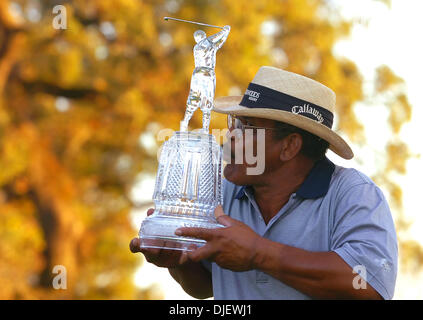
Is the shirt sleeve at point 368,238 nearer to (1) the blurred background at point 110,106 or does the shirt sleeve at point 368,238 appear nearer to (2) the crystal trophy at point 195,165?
(2) the crystal trophy at point 195,165

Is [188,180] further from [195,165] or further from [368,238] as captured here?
[368,238]

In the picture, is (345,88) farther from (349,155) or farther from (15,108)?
(349,155)

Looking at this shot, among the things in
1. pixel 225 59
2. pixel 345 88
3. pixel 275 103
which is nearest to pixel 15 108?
pixel 225 59

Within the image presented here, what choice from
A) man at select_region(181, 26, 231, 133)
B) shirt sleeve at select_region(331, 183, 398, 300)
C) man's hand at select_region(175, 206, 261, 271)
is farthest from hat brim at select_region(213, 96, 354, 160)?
man's hand at select_region(175, 206, 261, 271)

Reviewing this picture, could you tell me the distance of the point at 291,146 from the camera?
2.94m

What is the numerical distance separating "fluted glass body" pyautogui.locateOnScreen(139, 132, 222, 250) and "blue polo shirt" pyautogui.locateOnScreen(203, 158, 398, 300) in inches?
12.0

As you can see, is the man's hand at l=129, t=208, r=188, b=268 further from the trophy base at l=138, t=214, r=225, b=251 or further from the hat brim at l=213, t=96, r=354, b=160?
the hat brim at l=213, t=96, r=354, b=160

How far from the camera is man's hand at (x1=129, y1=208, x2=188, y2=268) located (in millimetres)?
2545

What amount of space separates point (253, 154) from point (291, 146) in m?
0.23

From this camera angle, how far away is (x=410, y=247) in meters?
12.2

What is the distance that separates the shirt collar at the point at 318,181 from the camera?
272cm

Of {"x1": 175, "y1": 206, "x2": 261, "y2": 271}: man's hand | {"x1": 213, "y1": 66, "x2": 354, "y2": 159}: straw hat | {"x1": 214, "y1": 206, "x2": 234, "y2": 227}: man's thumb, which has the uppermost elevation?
{"x1": 213, "y1": 66, "x2": 354, "y2": 159}: straw hat

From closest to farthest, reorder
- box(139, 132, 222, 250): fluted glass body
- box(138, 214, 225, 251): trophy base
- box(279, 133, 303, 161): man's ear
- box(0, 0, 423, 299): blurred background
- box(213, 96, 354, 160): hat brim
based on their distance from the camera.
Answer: box(138, 214, 225, 251): trophy base, box(139, 132, 222, 250): fluted glass body, box(213, 96, 354, 160): hat brim, box(279, 133, 303, 161): man's ear, box(0, 0, 423, 299): blurred background

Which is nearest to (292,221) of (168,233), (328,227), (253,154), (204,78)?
(328,227)
